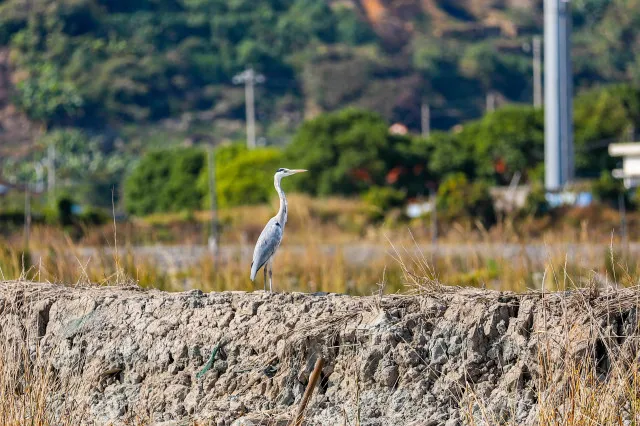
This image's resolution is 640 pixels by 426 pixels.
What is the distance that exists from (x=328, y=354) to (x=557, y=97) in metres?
39.6

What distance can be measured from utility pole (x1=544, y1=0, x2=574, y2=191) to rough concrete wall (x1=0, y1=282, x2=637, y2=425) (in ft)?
121

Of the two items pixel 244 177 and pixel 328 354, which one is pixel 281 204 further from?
pixel 244 177

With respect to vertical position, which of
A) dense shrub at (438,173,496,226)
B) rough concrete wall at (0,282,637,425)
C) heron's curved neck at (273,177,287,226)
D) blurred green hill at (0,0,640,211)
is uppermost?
heron's curved neck at (273,177,287,226)

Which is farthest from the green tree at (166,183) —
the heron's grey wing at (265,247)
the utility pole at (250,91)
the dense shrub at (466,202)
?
the heron's grey wing at (265,247)

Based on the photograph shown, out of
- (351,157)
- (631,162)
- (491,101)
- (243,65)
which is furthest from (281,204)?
(243,65)

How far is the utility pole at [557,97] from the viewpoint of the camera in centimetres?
4494

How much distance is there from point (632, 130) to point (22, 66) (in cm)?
7116

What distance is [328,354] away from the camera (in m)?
7.55

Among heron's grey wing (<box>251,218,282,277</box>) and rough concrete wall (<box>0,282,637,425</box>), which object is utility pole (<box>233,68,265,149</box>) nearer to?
heron's grey wing (<box>251,218,282,277</box>)

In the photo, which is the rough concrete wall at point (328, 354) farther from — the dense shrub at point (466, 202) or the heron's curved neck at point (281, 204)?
the dense shrub at point (466, 202)

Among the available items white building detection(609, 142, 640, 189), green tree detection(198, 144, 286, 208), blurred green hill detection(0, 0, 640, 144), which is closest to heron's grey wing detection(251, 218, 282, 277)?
white building detection(609, 142, 640, 189)

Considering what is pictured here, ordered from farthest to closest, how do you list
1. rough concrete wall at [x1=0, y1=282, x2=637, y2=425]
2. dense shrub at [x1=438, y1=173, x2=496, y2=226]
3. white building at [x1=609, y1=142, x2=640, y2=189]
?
white building at [x1=609, y1=142, x2=640, y2=189] < dense shrub at [x1=438, y1=173, x2=496, y2=226] < rough concrete wall at [x1=0, y1=282, x2=637, y2=425]

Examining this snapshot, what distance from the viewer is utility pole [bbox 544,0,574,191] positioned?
44938mm

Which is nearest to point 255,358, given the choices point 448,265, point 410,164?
point 448,265
